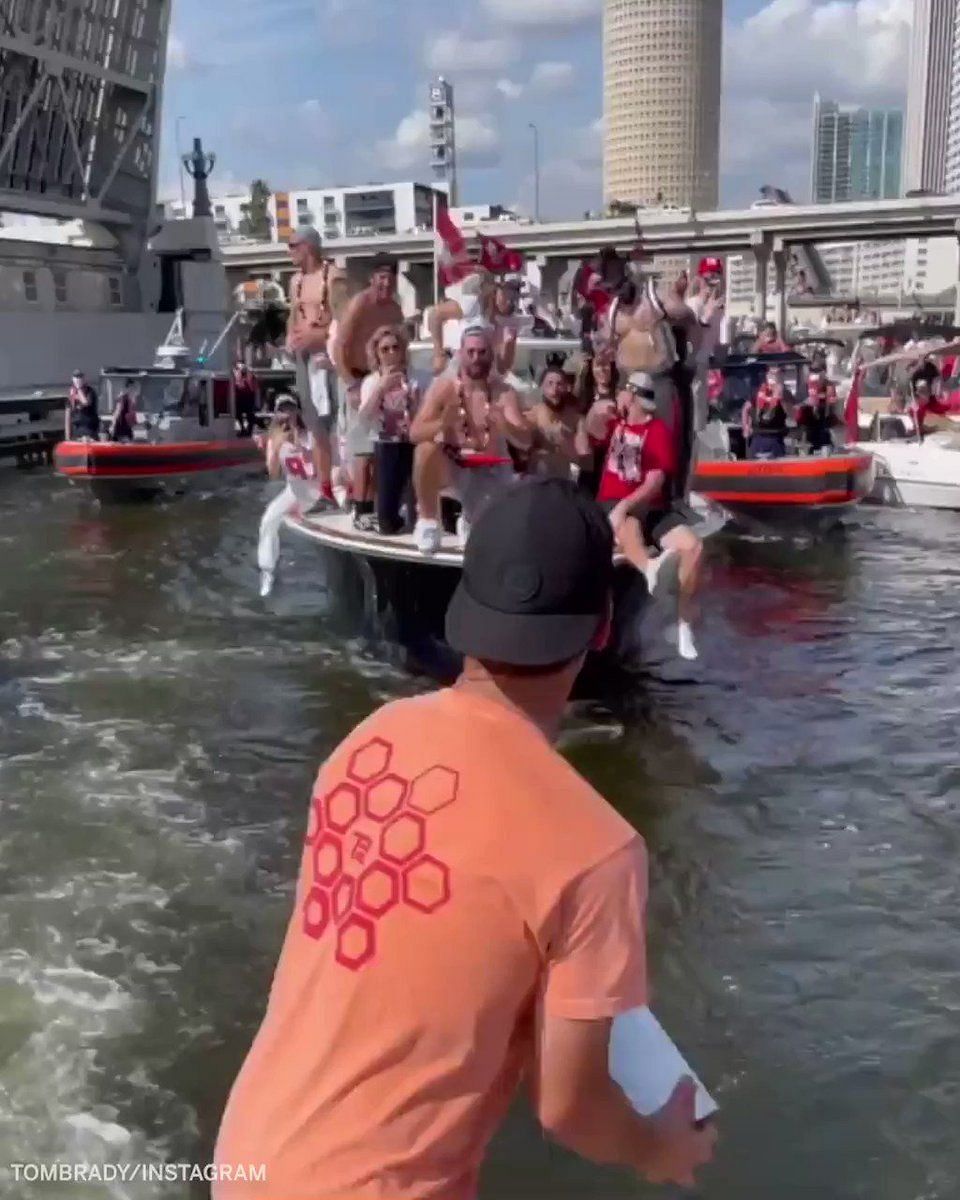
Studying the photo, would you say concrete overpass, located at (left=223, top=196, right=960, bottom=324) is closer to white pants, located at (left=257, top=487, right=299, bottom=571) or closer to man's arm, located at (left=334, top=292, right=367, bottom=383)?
white pants, located at (left=257, top=487, right=299, bottom=571)

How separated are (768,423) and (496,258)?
576 cm

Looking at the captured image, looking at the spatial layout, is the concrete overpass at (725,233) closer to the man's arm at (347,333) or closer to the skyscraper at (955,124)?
the man's arm at (347,333)

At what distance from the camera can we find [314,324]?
33.4 feet

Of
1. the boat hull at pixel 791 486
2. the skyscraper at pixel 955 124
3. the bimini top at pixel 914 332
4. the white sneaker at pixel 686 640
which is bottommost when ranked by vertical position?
the white sneaker at pixel 686 640

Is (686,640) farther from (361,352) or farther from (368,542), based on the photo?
(361,352)

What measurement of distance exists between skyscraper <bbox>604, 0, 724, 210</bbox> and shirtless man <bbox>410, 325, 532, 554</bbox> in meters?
192

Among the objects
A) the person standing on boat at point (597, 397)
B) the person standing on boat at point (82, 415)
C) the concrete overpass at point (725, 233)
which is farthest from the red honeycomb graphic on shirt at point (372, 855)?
the concrete overpass at point (725, 233)

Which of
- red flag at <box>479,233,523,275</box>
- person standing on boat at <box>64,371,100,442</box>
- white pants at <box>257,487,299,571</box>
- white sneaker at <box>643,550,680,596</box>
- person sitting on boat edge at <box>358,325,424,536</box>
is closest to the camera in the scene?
white sneaker at <box>643,550,680,596</box>

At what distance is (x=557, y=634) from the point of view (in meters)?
1.72

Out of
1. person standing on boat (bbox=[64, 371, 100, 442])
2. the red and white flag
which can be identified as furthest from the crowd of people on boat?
person standing on boat (bbox=[64, 371, 100, 442])

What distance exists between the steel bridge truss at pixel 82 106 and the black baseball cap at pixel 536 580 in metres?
38.0

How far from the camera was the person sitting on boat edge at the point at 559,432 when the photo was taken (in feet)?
28.9

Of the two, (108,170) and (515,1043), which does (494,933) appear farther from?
(108,170)

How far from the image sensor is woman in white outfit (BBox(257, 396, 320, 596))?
10539 millimetres
